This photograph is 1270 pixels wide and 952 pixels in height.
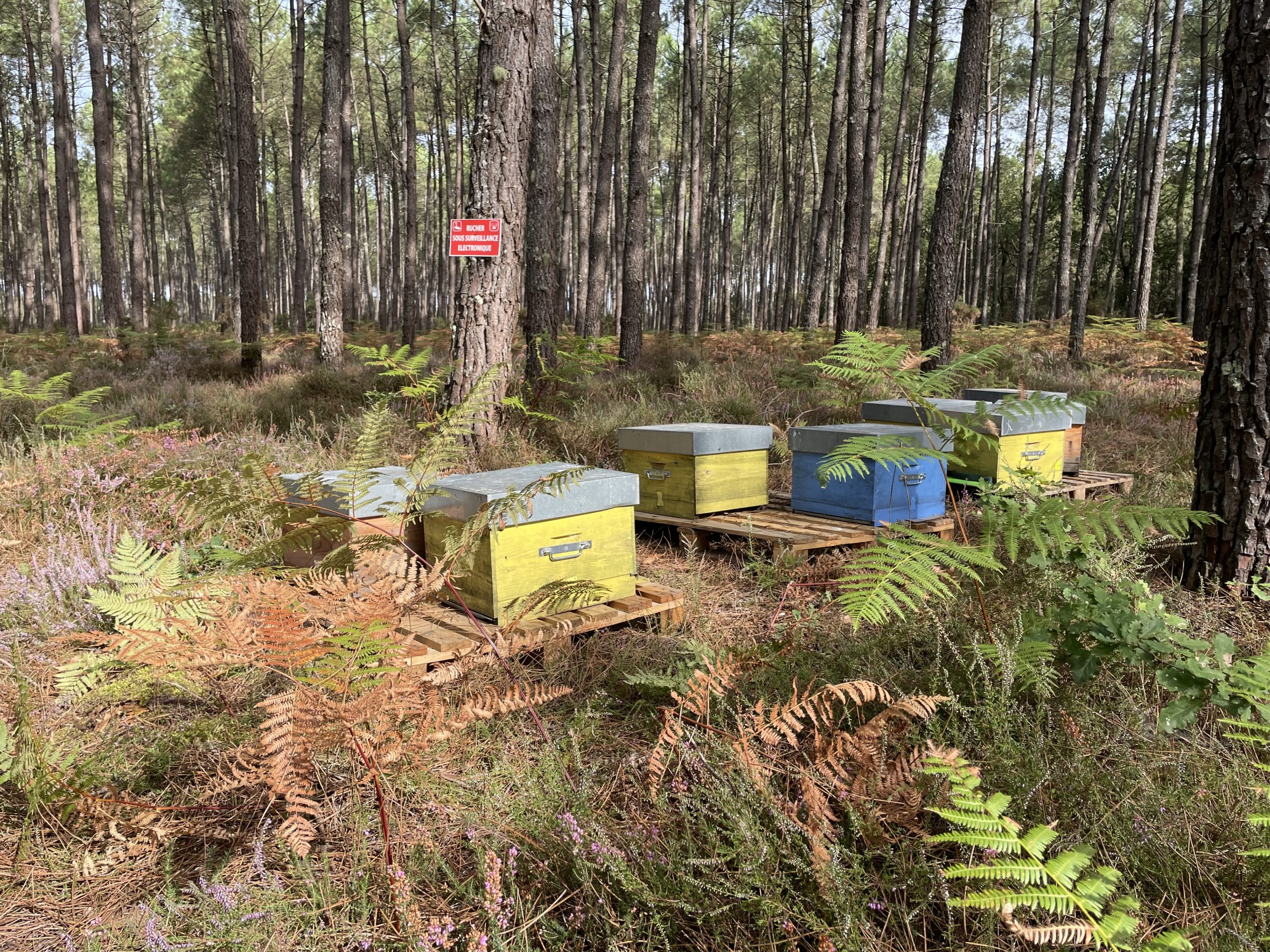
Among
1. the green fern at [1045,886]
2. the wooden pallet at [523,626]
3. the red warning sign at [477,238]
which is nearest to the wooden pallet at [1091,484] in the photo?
the wooden pallet at [523,626]

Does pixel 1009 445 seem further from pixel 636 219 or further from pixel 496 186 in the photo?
pixel 636 219

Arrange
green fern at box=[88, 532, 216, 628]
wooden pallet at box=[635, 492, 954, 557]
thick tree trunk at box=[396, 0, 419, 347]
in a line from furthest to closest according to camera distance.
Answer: thick tree trunk at box=[396, 0, 419, 347] < wooden pallet at box=[635, 492, 954, 557] < green fern at box=[88, 532, 216, 628]

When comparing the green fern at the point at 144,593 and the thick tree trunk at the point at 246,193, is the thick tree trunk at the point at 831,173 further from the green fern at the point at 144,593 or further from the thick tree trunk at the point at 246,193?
the green fern at the point at 144,593

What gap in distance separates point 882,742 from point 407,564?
6.17 ft

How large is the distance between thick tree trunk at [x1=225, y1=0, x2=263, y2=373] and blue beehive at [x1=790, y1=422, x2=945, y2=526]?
9.45m

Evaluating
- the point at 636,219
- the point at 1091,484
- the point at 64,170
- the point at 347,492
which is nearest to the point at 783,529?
the point at 347,492

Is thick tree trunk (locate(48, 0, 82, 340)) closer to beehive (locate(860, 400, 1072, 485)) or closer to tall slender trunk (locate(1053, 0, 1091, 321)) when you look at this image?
beehive (locate(860, 400, 1072, 485))

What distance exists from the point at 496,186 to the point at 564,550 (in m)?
3.83

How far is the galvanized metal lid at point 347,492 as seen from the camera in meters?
2.76

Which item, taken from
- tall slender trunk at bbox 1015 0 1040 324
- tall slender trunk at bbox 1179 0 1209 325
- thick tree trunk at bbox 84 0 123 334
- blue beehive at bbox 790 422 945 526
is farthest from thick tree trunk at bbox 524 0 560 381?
tall slender trunk at bbox 1179 0 1209 325

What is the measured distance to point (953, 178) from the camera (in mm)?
9141

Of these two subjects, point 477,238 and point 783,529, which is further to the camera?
point 477,238

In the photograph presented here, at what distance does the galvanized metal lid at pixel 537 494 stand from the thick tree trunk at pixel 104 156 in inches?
626

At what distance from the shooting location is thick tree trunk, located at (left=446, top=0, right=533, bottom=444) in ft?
18.9
